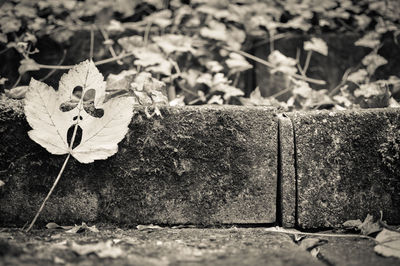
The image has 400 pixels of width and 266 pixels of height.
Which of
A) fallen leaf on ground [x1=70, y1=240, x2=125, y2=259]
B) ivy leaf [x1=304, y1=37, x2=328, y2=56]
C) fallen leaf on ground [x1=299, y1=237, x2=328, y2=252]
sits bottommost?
fallen leaf on ground [x1=299, y1=237, x2=328, y2=252]

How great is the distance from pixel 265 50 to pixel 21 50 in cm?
125

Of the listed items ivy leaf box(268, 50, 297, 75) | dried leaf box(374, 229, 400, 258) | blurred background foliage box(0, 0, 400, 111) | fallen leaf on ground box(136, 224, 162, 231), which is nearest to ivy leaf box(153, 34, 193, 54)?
blurred background foliage box(0, 0, 400, 111)

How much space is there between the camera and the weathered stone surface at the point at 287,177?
960mm

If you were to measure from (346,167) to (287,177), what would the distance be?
A: 0.19 metres

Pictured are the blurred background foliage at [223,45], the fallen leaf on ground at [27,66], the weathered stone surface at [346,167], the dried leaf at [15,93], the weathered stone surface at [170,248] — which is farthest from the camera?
the blurred background foliage at [223,45]

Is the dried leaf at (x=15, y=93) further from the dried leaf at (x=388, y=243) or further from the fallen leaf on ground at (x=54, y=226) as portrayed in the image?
the dried leaf at (x=388, y=243)

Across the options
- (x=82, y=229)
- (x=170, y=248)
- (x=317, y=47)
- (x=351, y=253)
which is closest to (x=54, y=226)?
(x=82, y=229)

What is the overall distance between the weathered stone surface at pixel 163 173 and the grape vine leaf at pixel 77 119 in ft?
0.21

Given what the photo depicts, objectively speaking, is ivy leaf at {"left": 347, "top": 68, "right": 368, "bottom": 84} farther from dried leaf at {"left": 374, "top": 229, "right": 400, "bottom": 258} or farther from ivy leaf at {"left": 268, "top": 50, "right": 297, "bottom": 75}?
dried leaf at {"left": 374, "top": 229, "right": 400, "bottom": 258}

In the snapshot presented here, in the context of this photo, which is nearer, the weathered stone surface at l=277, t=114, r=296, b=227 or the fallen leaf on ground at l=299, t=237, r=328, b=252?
the fallen leaf on ground at l=299, t=237, r=328, b=252

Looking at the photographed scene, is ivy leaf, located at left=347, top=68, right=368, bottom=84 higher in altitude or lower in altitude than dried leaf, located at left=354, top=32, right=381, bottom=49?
lower

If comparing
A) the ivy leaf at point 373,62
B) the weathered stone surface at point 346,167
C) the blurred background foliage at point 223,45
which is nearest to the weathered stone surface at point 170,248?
the weathered stone surface at point 346,167

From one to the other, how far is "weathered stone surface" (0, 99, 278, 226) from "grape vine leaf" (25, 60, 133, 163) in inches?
2.5

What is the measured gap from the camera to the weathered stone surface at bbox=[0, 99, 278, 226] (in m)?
0.91
